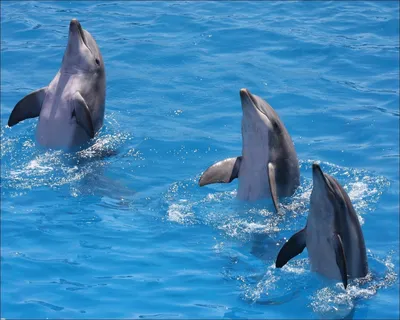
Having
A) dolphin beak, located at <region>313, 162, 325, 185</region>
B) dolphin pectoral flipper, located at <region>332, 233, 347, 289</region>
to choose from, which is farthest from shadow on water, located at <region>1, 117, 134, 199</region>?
dolphin pectoral flipper, located at <region>332, 233, 347, 289</region>

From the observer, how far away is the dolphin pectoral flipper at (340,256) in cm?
872

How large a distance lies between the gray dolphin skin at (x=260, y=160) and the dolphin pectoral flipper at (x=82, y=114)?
1713 mm

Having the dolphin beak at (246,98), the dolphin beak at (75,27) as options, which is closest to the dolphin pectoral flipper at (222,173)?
the dolphin beak at (246,98)

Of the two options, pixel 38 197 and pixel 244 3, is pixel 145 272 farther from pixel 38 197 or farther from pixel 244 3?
pixel 244 3

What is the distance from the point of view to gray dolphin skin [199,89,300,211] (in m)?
10.4

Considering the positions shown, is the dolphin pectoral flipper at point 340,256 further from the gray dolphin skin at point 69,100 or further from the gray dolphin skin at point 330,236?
the gray dolphin skin at point 69,100

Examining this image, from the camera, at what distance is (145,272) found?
9586 millimetres

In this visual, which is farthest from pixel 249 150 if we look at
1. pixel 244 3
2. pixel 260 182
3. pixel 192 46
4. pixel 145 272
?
pixel 244 3

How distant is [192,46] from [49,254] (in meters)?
7.44

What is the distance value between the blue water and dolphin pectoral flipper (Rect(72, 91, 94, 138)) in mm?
482

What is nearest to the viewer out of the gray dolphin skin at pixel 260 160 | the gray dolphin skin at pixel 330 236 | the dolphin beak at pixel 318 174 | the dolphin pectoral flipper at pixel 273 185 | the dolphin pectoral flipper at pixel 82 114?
the dolphin beak at pixel 318 174

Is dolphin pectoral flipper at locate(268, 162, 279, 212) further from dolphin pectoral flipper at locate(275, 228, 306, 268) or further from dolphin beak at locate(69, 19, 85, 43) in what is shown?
dolphin beak at locate(69, 19, 85, 43)

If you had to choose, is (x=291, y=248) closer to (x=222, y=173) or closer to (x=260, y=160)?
(x=260, y=160)

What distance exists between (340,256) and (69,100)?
455 centimetres
